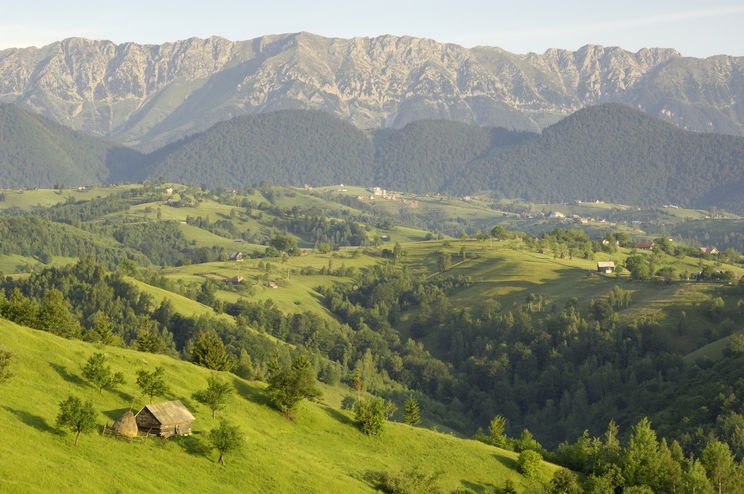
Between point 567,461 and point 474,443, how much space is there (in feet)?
41.5

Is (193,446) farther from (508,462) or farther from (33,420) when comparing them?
(508,462)

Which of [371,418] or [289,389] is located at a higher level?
[289,389]

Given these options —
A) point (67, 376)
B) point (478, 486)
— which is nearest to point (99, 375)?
point (67, 376)

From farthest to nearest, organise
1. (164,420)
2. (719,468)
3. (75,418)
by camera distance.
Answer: (719,468)
(164,420)
(75,418)

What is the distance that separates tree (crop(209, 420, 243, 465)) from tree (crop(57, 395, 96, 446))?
39.2 feet

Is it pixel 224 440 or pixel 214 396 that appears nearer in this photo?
pixel 224 440

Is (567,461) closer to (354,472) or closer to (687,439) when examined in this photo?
(354,472)

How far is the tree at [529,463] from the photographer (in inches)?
4309

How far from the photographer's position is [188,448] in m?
90.6

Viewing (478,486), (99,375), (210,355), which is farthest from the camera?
(210,355)

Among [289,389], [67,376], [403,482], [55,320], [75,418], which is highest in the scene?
[75,418]

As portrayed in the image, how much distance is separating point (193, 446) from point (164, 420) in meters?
4.00

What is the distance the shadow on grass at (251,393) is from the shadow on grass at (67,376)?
68.9ft

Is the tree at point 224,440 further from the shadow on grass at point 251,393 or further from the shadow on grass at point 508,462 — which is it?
the shadow on grass at point 508,462
